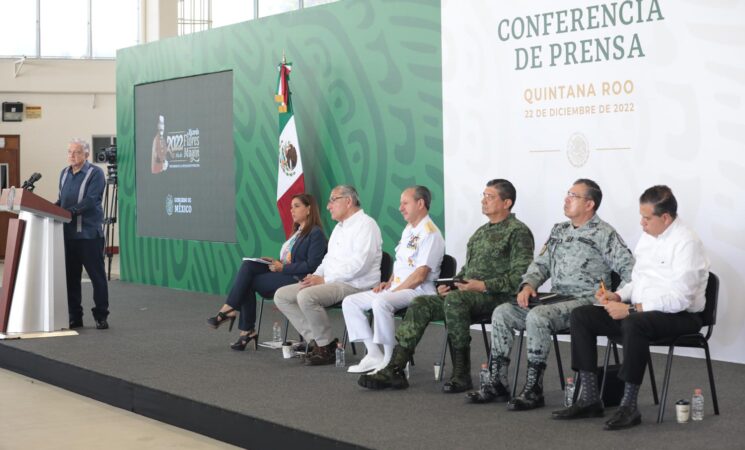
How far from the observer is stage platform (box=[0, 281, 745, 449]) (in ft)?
14.1

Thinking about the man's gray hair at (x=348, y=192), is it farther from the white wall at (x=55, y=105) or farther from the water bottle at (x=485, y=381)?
the white wall at (x=55, y=105)

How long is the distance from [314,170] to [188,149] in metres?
2.18

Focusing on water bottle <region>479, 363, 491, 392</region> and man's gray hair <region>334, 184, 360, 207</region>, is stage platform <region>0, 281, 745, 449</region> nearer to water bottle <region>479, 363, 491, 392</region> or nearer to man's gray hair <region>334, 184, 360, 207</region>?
water bottle <region>479, 363, 491, 392</region>

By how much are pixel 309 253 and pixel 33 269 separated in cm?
202

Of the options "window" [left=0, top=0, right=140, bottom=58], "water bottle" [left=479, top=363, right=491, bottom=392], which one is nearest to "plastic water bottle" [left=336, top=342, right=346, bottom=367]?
"water bottle" [left=479, top=363, right=491, bottom=392]

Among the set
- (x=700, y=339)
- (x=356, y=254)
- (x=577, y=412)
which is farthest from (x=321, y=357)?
(x=700, y=339)

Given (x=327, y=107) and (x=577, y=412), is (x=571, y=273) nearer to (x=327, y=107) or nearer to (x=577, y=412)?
(x=577, y=412)

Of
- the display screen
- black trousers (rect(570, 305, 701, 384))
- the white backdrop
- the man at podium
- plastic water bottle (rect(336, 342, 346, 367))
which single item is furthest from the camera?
the display screen

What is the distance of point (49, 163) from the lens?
1612 cm

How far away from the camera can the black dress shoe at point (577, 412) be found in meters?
4.57

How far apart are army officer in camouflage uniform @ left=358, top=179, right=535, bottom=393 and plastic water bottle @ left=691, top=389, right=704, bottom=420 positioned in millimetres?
1078

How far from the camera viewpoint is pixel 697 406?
4.55m

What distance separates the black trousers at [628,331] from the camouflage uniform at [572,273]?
0.24m

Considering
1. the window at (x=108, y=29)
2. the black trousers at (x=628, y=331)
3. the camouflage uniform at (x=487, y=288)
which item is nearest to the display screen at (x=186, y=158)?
the window at (x=108, y=29)
